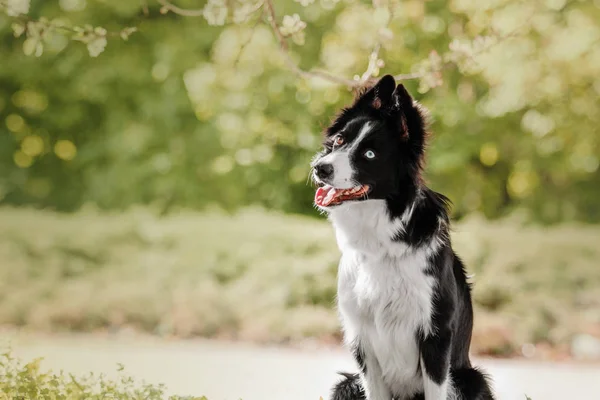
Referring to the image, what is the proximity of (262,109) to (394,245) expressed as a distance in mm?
8710

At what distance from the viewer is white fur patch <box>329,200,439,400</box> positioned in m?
3.09

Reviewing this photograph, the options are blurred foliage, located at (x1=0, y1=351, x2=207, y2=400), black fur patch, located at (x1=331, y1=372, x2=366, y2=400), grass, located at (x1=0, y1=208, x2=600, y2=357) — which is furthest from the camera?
grass, located at (x1=0, y1=208, x2=600, y2=357)

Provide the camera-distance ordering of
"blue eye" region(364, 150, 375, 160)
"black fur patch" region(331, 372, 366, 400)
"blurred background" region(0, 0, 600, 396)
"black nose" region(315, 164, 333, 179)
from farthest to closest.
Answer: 1. "blurred background" region(0, 0, 600, 396)
2. "black fur patch" region(331, 372, 366, 400)
3. "blue eye" region(364, 150, 375, 160)
4. "black nose" region(315, 164, 333, 179)

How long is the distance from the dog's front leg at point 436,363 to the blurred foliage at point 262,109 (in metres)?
6.68

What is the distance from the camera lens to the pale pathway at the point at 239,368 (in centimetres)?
657

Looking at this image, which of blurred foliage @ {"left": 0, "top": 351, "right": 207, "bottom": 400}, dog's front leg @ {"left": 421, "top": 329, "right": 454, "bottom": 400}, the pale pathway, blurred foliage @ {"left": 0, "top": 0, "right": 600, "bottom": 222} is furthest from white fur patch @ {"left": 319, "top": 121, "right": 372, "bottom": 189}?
blurred foliage @ {"left": 0, "top": 0, "right": 600, "bottom": 222}

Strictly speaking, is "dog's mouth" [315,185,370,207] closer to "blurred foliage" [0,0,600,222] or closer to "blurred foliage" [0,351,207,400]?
"blurred foliage" [0,351,207,400]

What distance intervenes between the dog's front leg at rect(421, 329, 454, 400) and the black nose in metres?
0.76

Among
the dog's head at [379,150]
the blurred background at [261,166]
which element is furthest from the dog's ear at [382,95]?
the blurred background at [261,166]

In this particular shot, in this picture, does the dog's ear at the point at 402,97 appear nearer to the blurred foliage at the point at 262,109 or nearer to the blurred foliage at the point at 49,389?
the blurred foliage at the point at 49,389

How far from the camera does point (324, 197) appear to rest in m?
3.06

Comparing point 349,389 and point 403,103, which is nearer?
point 403,103

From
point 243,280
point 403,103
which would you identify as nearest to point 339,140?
point 403,103

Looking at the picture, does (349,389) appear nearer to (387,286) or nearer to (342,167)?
(387,286)
